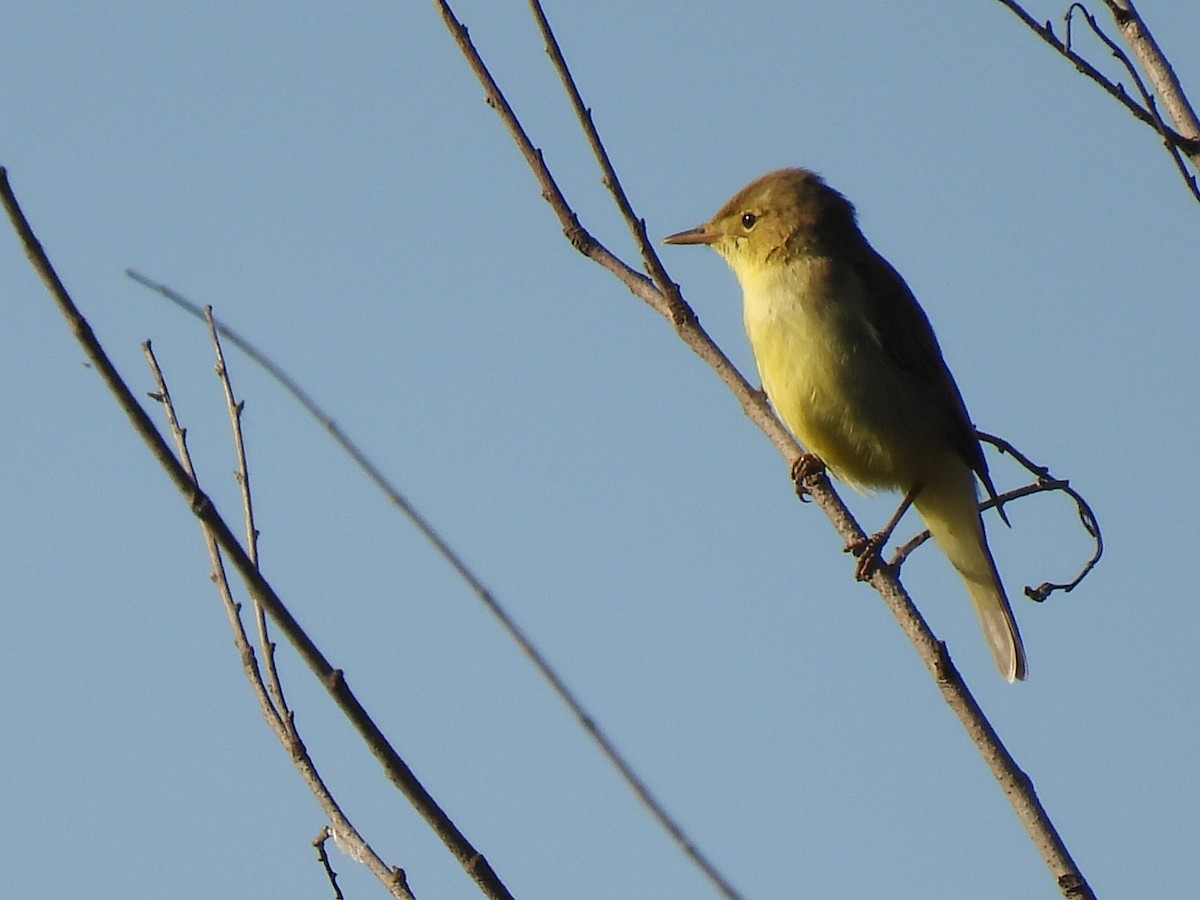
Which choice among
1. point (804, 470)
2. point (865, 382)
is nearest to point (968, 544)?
point (865, 382)

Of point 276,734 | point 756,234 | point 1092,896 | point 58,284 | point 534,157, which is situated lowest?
point 1092,896

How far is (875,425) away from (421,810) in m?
4.23

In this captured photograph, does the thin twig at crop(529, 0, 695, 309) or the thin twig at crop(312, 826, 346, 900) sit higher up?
the thin twig at crop(529, 0, 695, 309)

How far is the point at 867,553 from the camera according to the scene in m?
4.23

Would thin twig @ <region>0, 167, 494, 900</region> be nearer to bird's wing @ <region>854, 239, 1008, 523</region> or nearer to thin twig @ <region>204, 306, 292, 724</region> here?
thin twig @ <region>204, 306, 292, 724</region>

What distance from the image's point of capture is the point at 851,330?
6.03m

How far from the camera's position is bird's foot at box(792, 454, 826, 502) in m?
4.22

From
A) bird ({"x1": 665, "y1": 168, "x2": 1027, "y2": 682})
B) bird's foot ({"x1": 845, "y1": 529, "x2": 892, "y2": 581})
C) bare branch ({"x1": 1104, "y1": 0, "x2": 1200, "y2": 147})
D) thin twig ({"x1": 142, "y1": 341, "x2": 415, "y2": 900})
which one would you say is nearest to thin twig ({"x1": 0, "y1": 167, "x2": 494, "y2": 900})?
thin twig ({"x1": 142, "y1": 341, "x2": 415, "y2": 900})

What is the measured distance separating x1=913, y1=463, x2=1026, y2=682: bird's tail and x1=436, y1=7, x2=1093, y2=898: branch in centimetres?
220

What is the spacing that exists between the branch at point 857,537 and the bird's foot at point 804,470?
0.11 metres

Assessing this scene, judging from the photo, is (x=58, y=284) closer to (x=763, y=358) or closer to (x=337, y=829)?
(x=337, y=829)

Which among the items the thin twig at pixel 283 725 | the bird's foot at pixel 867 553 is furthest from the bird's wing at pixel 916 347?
the thin twig at pixel 283 725

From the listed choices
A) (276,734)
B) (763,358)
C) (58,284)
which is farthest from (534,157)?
(763,358)

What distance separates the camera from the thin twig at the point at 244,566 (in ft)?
6.23
